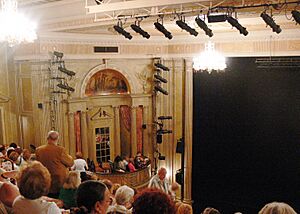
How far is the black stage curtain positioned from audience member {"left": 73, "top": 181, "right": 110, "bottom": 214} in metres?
8.56

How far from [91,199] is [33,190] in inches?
20.5

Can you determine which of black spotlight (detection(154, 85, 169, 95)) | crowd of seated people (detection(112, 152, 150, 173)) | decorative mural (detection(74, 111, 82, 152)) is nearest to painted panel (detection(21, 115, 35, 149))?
decorative mural (detection(74, 111, 82, 152))

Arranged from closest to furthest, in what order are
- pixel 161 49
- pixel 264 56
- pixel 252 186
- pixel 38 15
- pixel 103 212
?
pixel 103 212
pixel 38 15
pixel 264 56
pixel 252 186
pixel 161 49

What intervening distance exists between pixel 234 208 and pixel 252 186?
970 millimetres

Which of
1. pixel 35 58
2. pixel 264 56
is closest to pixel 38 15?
pixel 35 58

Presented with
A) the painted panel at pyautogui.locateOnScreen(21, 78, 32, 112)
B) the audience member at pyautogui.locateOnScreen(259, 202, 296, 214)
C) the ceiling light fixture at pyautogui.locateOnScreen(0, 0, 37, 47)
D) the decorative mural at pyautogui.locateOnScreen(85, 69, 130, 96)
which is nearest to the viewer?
the audience member at pyautogui.locateOnScreen(259, 202, 296, 214)

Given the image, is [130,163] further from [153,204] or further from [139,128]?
[153,204]

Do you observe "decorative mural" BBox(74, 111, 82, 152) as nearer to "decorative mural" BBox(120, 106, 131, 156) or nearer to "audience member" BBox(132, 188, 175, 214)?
"decorative mural" BBox(120, 106, 131, 156)

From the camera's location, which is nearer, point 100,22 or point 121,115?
point 100,22

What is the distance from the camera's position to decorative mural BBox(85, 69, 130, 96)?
1188 cm

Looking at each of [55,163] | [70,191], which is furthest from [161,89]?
[70,191]

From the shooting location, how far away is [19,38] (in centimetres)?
605

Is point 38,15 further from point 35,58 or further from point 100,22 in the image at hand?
point 100,22

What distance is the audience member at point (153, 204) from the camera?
2223 mm
